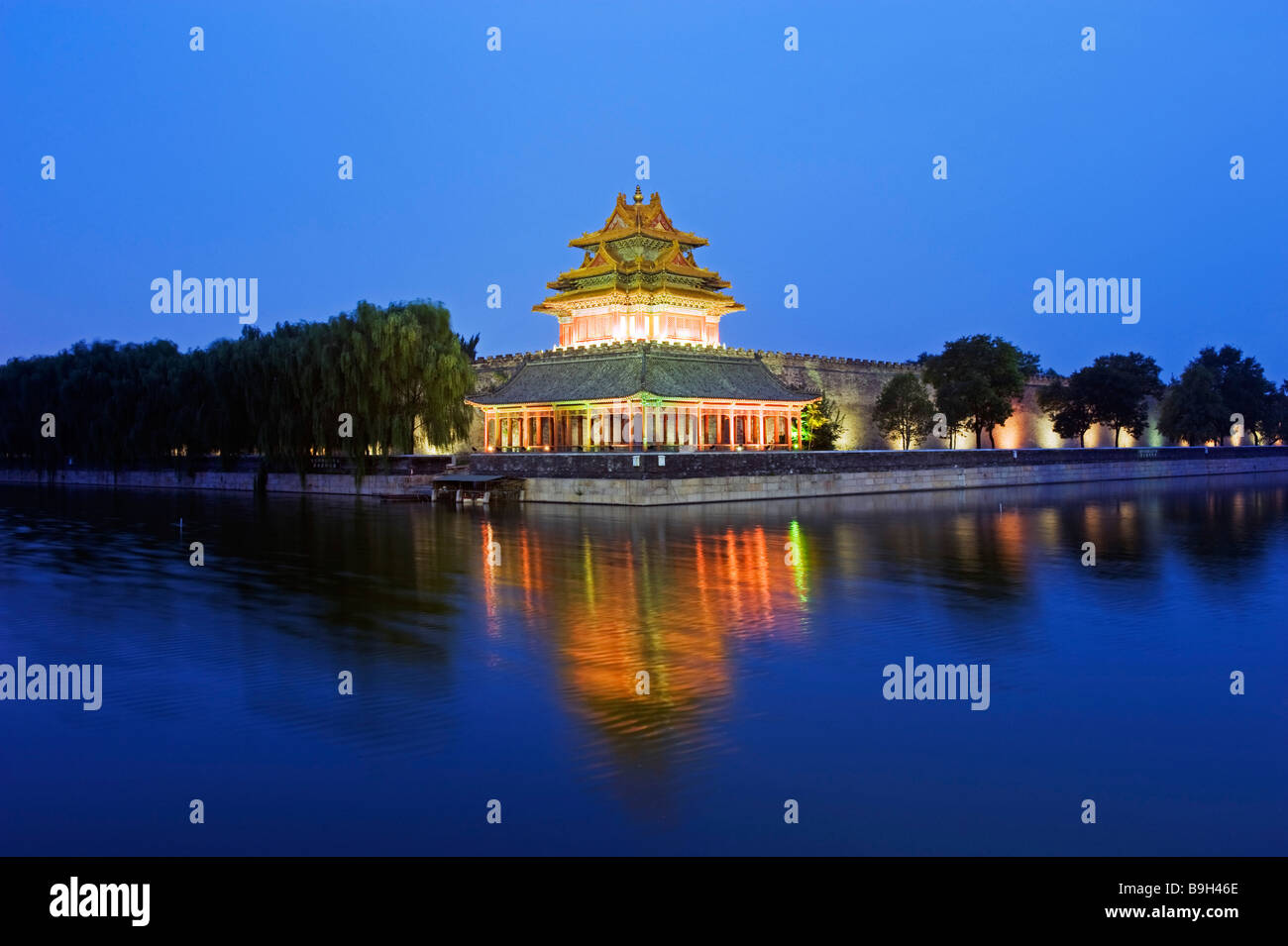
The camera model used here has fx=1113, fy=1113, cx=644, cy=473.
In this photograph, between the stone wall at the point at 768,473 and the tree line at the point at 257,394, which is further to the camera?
the tree line at the point at 257,394

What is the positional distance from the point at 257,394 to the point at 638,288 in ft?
52.0

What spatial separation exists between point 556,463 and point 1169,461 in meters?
31.7

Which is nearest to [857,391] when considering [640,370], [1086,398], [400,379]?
[1086,398]

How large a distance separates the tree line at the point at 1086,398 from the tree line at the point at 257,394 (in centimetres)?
2189

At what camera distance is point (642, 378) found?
4100cm

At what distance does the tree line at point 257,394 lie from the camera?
37625mm

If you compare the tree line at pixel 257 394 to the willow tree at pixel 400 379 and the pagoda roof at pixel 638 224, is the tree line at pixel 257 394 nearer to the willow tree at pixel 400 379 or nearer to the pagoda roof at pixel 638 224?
the willow tree at pixel 400 379

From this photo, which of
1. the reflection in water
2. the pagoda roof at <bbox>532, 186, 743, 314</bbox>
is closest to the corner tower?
the pagoda roof at <bbox>532, 186, 743, 314</bbox>

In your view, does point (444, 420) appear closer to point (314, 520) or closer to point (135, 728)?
point (314, 520)

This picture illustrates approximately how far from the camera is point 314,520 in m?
28.4

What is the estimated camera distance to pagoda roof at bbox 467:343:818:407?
1639 inches

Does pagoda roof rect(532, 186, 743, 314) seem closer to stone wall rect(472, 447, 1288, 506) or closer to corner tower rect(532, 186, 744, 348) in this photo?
corner tower rect(532, 186, 744, 348)

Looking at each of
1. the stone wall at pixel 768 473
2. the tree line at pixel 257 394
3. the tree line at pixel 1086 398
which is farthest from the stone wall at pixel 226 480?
the tree line at pixel 1086 398
